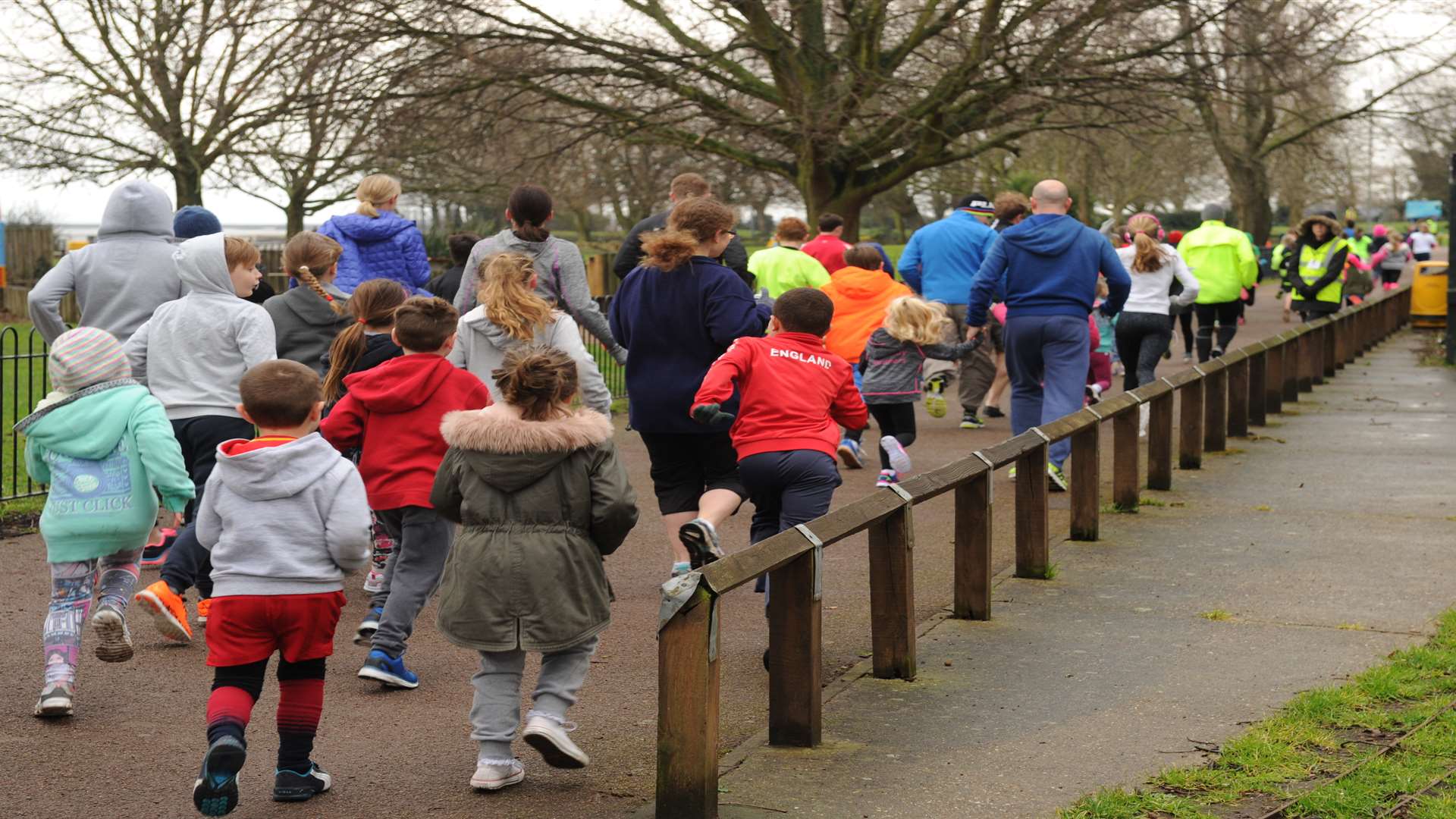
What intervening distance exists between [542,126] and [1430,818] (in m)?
18.3

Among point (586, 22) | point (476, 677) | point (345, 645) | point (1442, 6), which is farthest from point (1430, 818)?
point (1442, 6)

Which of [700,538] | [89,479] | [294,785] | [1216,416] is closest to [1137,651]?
[700,538]

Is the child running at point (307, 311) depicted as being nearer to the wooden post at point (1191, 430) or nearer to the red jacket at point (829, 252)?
the wooden post at point (1191, 430)

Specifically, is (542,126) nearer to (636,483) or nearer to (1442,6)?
(636,483)

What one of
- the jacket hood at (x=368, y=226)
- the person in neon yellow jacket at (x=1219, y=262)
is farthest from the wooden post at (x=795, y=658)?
the person in neon yellow jacket at (x=1219, y=262)

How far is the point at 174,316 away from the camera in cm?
666

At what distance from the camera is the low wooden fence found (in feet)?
14.0

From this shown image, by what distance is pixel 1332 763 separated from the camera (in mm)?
4910

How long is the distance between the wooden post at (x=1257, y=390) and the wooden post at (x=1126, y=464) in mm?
4672

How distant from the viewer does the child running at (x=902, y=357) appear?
9695 millimetres

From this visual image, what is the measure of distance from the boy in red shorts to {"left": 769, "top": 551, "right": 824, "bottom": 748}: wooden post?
4.06 ft

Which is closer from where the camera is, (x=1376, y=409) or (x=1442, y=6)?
(x=1376, y=409)

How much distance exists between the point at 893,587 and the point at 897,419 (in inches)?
170

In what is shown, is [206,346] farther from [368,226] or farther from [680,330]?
[368,226]
